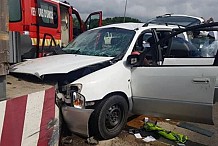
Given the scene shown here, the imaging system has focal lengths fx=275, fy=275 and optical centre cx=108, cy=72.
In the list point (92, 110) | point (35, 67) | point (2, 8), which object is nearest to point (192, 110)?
point (92, 110)

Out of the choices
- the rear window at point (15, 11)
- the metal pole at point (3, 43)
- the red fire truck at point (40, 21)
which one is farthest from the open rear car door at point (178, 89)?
the rear window at point (15, 11)

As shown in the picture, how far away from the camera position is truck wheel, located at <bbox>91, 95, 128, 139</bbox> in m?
3.56

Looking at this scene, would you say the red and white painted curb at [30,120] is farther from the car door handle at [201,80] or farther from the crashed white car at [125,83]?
the car door handle at [201,80]

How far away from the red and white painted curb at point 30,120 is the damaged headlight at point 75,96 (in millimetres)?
237

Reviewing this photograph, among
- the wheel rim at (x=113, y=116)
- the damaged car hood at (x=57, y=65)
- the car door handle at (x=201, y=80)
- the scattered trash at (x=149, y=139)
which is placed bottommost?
the scattered trash at (x=149, y=139)

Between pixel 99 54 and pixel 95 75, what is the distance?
78cm

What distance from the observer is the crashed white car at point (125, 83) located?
11.5 feet

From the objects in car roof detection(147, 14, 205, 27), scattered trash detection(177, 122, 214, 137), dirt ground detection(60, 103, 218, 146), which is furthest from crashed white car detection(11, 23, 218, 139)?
car roof detection(147, 14, 205, 27)

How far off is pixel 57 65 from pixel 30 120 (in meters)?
1.17

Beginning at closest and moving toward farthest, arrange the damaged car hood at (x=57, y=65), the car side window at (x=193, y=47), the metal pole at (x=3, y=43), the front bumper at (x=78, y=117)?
the metal pole at (x=3, y=43) < the front bumper at (x=78, y=117) < the damaged car hood at (x=57, y=65) < the car side window at (x=193, y=47)

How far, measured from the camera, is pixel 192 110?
3730mm

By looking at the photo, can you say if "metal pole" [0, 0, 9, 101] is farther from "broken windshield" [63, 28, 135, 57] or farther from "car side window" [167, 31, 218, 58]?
"car side window" [167, 31, 218, 58]

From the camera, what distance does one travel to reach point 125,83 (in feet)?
13.0

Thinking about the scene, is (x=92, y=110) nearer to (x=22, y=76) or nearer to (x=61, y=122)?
(x=61, y=122)
